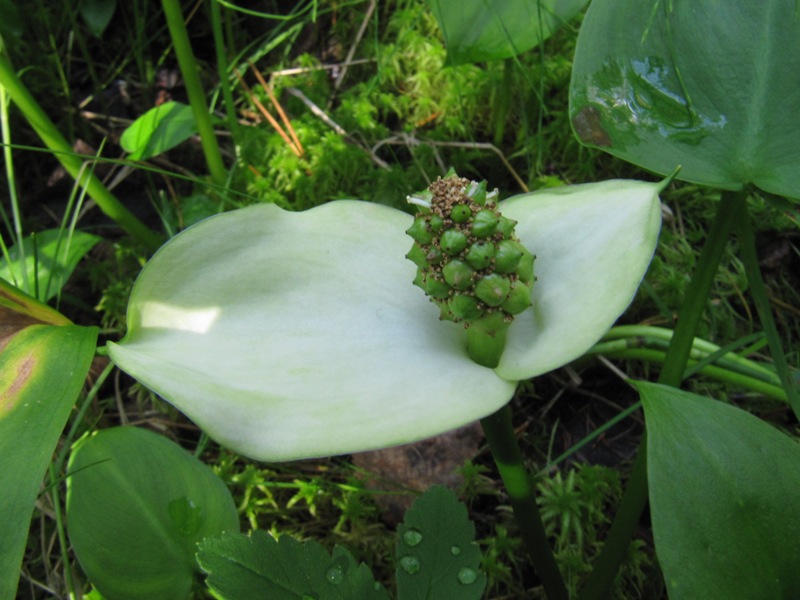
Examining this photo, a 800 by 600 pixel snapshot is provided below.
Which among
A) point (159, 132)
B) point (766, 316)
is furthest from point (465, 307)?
point (159, 132)

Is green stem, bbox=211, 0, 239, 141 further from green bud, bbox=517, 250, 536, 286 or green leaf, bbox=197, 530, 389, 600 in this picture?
green leaf, bbox=197, 530, 389, 600

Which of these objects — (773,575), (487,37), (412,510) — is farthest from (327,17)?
(773,575)

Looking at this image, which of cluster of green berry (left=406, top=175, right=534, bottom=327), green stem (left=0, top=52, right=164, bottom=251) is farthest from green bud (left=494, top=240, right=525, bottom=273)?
green stem (left=0, top=52, right=164, bottom=251)

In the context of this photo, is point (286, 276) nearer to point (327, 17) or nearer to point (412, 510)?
point (412, 510)

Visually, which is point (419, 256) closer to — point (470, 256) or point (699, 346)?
point (470, 256)

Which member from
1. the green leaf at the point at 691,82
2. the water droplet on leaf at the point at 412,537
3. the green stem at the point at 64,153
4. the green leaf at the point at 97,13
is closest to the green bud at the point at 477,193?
the green leaf at the point at 691,82

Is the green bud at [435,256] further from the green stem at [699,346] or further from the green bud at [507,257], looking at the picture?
→ the green stem at [699,346]
